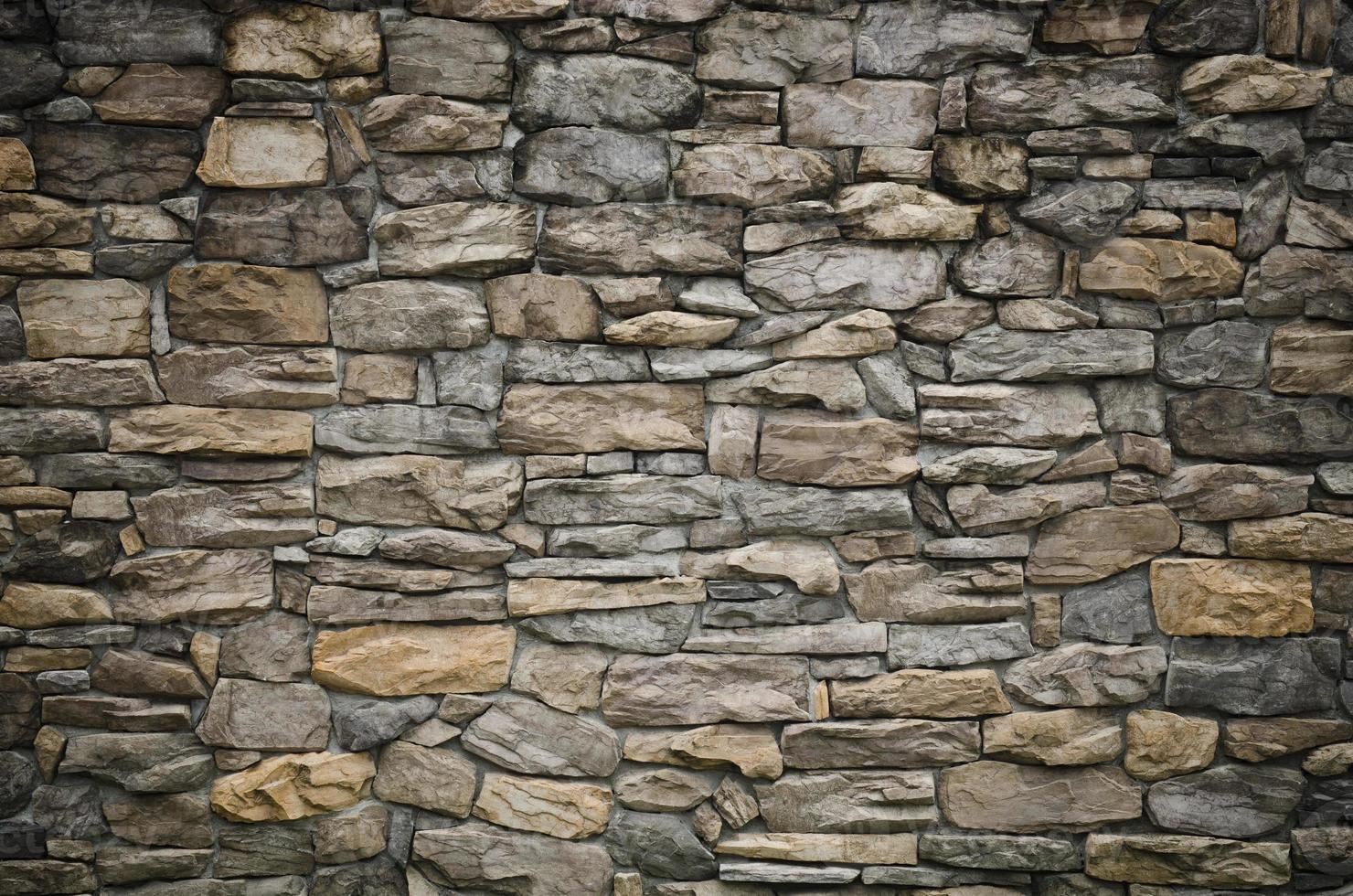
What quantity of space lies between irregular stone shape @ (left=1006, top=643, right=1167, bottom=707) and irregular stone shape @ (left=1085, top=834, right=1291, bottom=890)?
1.19 ft

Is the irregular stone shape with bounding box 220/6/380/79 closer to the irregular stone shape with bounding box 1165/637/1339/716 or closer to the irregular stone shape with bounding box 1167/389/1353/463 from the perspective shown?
the irregular stone shape with bounding box 1167/389/1353/463

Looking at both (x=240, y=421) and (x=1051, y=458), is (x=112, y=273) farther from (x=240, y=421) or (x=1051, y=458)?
(x=1051, y=458)

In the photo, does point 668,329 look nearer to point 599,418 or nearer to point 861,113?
point 599,418

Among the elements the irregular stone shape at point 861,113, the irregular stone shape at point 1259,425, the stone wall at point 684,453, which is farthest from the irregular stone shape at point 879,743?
the irregular stone shape at point 861,113

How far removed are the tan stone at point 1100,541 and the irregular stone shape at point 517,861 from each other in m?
1.34

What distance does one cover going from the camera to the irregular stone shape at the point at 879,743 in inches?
90.7

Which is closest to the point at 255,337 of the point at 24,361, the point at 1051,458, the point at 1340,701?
the point at 24,361

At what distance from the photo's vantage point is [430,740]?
2.30 m

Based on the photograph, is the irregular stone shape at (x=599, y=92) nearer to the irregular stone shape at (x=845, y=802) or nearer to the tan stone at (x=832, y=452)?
the tan stone at (x=832, y=452)

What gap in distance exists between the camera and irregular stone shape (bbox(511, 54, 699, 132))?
2.24 m

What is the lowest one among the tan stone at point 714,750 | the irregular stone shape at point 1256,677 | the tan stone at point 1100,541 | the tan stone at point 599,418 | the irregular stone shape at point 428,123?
the tan stone at point 714,750

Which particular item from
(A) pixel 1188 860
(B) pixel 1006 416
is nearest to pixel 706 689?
(B) pixel 1006 416

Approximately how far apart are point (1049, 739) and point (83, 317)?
2616mm

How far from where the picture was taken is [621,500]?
2285 mm
